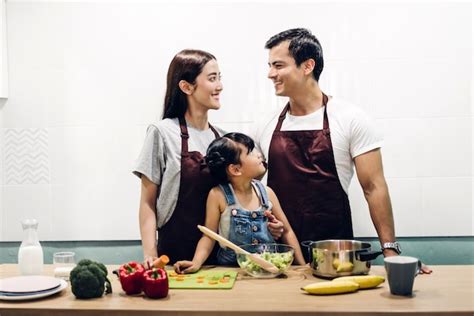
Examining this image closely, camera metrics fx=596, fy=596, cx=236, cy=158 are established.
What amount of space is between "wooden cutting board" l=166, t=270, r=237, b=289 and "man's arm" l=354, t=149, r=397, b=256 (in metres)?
0.94

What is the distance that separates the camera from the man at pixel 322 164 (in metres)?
2.88

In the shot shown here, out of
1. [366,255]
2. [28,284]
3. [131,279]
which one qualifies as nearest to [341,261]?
[366,255]

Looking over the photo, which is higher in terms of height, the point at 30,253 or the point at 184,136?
the point at 184,136

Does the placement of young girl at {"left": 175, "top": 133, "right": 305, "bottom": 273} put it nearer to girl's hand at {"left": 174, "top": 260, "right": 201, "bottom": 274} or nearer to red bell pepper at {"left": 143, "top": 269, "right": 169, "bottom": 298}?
girl's hand at {"left": 174, "top": 260, "right": 201, "bottom": 274}

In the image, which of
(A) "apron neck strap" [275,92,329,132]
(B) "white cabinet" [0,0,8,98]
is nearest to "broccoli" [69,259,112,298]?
(A) "apron neck strap" [275,92,329,132]

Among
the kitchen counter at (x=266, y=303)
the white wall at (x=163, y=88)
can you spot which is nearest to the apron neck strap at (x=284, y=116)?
the white wall at (x=163, y=88)

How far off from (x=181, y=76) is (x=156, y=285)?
1.25 metres

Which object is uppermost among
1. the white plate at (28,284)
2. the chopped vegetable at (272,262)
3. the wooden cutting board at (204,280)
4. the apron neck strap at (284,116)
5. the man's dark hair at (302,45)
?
the man's dark hair at (302,45)

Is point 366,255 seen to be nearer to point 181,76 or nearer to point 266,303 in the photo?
point 266,303

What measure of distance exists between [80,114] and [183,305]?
1933 millimetres

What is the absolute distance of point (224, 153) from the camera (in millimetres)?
2635

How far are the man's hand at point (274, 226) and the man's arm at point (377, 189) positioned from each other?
0.55 meters

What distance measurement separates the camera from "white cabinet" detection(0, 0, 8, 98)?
11.3 ft

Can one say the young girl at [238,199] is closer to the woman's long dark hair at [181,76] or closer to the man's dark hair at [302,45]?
the woman's long dark hair at [181,76]
